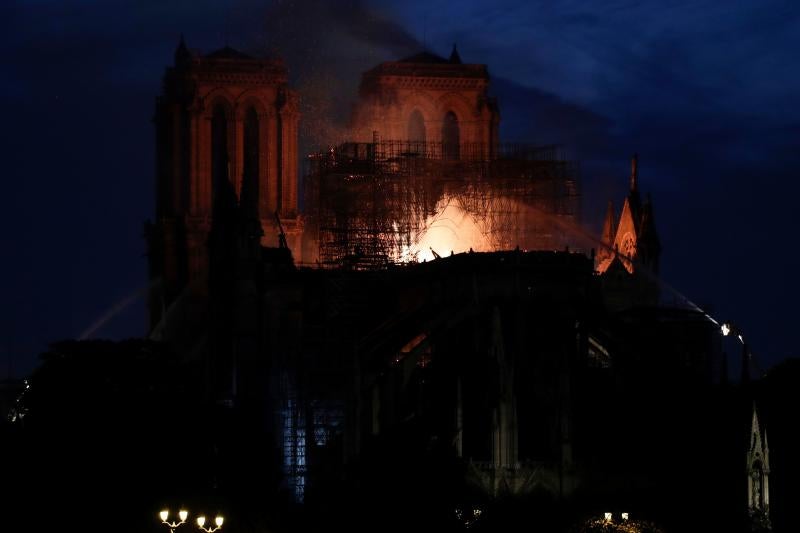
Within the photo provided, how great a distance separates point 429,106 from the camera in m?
108

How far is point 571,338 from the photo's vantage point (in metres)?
84.5

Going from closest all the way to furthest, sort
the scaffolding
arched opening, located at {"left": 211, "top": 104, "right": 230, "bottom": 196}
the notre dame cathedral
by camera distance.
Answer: the notre dame cathedral, the scaffolding, arched opening, located at {"left": 211, "top": 104, "right": 230, "bottom": 196}

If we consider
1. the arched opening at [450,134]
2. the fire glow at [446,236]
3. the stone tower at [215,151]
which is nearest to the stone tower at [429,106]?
the arched opening at [450,134]

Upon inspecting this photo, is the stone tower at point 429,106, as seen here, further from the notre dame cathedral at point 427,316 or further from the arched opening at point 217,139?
the arched opening at point 217,139

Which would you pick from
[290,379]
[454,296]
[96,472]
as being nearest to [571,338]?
[454,296]

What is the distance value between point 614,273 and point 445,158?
10535 mm

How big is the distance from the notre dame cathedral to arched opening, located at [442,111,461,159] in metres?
0.11

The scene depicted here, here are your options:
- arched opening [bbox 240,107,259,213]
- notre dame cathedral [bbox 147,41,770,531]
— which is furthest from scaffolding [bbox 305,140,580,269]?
arched opening [bbox 240,107,259,213]

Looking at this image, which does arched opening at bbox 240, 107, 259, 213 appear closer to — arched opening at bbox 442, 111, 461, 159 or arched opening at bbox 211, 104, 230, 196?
arched opening at bbox 211, 104, 230, 196

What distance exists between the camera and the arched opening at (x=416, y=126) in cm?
10725

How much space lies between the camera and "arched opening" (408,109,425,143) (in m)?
107

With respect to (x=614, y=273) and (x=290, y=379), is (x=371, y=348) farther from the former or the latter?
(x=614, y=273)

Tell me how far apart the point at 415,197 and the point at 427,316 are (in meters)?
13.8

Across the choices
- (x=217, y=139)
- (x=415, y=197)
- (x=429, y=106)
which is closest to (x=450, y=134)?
(x=429, y=106)
